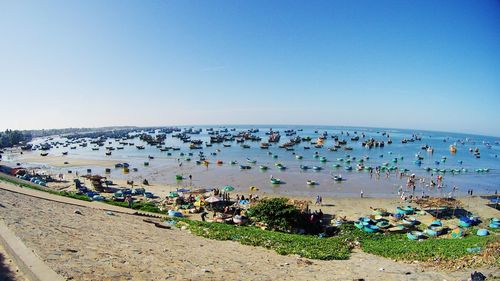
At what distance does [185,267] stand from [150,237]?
222 inches

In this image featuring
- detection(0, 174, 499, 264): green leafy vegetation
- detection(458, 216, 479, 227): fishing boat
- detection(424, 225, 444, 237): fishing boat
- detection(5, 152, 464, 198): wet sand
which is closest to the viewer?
detection(0, 174, 499, 264): green leafy vegetation

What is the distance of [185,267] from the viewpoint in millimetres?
12320

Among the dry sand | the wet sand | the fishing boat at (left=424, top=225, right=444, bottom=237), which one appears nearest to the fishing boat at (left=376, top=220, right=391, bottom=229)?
the fishing boat at (left=424, top=225, right=444, bottom=237)

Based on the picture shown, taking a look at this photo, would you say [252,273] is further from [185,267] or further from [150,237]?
[150,237]

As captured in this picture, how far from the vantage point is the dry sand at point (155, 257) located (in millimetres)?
10719

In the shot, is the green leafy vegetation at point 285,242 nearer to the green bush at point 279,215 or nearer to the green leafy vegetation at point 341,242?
the green leafy vegetation at point 341,242

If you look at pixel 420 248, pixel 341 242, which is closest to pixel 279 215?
pixel 341 242

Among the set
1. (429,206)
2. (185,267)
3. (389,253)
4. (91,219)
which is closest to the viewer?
(185,267)

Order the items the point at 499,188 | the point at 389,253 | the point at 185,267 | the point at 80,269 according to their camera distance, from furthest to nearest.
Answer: the point at 499,188, the point at 389,253, the point at 185,267, the point at 80,269

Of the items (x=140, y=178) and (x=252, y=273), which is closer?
(x=252, y=273)

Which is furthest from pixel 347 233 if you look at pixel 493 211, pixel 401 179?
pixel 401 179

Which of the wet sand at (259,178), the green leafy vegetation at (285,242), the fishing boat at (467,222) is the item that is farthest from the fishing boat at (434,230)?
the wet sand at (259,178)

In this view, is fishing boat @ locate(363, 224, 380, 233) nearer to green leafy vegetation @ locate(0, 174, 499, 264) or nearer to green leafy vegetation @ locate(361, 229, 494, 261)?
green leafy vegetation @ locate(0, 174, 499, 264)

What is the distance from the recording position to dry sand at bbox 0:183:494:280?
10.7m
